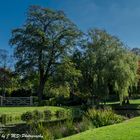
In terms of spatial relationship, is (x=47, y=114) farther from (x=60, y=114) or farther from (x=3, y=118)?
(x=3, y=118)

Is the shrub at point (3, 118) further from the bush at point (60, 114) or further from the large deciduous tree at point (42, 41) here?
the large deciduous tree at point (42, 41)

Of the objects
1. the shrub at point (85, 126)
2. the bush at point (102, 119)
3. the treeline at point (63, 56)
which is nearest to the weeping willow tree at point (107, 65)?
the treeline at point (63, 56)

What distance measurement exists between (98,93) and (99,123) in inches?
1057

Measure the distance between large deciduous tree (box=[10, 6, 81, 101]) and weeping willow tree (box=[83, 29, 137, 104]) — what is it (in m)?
A: 4.88

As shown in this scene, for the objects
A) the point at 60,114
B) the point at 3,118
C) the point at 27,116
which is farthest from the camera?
the point at 60,114

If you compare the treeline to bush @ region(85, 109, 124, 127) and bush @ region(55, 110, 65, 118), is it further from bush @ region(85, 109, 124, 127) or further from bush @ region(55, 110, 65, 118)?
bush @ region(85, 109, 124, 127)

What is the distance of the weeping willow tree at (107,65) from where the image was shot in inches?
1740

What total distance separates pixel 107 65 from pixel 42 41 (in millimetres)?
11066

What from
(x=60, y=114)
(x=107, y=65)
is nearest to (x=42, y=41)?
(x=107, y=65)

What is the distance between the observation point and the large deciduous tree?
5128 cm

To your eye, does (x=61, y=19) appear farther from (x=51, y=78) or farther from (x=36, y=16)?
(x=51, y=78)

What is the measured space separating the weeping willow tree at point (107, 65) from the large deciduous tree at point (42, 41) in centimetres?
488

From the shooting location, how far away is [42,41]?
170 feet

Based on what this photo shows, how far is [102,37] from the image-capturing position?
159 ft
